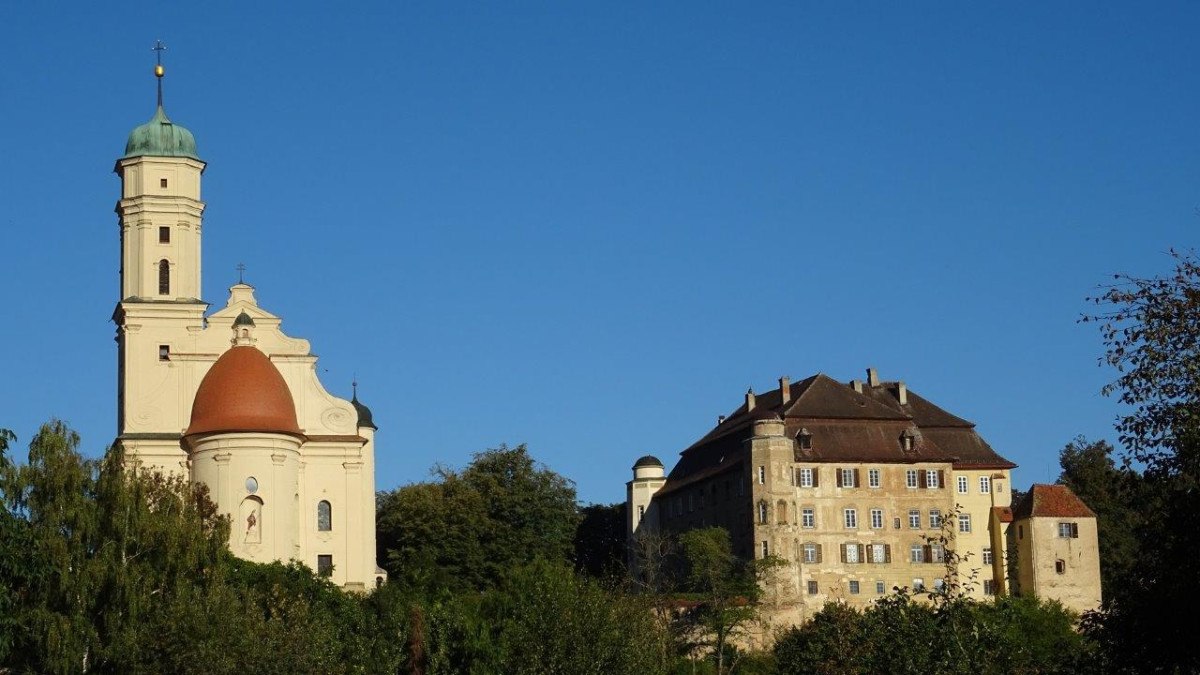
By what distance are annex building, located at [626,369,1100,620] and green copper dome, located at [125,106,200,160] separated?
91.8 feet

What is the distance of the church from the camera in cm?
7944

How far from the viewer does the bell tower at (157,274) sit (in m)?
80.4

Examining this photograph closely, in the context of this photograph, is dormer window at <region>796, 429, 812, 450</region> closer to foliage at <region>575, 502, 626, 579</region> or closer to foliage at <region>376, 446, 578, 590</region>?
foliage at <region>376, 446, 578, 590</region>

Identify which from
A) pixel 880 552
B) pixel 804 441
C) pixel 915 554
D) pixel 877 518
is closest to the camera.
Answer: pixel 880 552

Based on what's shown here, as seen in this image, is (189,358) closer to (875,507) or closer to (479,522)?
(479,522)

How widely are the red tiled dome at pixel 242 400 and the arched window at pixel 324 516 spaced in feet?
18.9

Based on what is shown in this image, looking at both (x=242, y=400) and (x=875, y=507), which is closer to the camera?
(x=242, y=400)

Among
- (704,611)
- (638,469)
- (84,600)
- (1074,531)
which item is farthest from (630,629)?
(638,469)

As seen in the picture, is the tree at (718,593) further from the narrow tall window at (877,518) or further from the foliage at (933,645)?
the foliage at (933,645)

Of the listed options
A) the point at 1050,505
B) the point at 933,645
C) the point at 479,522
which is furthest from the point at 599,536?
the point at 933,645

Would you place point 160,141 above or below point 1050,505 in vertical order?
above

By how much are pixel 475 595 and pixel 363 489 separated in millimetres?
6354

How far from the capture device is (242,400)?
245 ft

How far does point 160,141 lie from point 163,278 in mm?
5807
